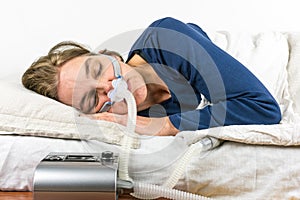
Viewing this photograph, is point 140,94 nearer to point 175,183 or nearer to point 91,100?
point 91,100

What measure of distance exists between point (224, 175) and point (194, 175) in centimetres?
5

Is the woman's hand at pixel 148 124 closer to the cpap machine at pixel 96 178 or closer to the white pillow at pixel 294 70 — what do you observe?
the cpap machine at pixel 96 178

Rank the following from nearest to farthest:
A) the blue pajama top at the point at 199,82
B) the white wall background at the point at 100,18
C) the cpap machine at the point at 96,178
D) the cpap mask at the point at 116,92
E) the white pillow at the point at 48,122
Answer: the cpap machine at the point at 96,178
the white pillow at the point at 48,122
the blue pajama top at the point at 199,82
the cpap mask at the point at 116,92
the white wall background at the point at 100,18

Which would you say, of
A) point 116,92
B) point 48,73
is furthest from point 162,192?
point 48,73

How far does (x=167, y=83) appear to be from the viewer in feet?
4.24

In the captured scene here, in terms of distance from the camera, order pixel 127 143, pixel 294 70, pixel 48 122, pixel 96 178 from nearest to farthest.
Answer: pixel 96 178 → pixel 127 143 → pixel 48 122 → pixel 294 70

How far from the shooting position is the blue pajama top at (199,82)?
1.04 metres

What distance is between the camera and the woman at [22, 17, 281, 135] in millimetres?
1054

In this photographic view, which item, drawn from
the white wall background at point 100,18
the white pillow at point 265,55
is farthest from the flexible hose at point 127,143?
the white wall background at point 100,18

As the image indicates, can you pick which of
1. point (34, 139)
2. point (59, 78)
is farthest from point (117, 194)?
point (59, 78)

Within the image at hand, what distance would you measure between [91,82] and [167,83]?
214 millimetres

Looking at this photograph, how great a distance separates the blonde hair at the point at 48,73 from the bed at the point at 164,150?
146 mm

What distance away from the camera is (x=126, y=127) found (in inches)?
37.8

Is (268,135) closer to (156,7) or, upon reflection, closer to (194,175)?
(194,175)
